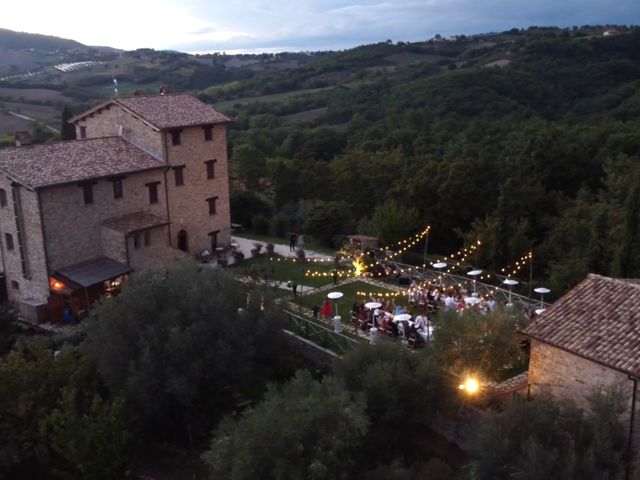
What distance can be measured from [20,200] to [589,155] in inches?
1556

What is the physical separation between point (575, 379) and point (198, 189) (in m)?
22.8

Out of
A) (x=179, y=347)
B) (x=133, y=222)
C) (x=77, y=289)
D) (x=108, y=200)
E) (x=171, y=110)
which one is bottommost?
(x=77, y=289)

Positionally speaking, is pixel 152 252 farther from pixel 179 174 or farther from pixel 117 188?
pixel 179 174

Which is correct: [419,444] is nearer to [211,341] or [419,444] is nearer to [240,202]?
[211,341]

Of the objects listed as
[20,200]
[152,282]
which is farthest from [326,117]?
[152,282]

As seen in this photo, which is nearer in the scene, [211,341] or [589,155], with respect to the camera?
[211,341]

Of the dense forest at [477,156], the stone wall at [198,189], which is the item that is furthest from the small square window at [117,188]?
the dense forest at [477,156]

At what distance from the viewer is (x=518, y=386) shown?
1886 centimetres

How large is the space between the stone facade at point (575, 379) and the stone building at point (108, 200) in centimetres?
1772

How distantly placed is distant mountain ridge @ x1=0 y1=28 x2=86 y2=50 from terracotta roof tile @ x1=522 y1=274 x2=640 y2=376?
170220mm

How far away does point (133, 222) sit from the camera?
96.6 ft

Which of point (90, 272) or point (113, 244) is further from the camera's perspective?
point (113, 244)

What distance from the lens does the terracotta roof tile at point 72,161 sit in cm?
2688

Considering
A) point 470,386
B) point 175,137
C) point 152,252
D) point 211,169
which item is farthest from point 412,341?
point 211,169
